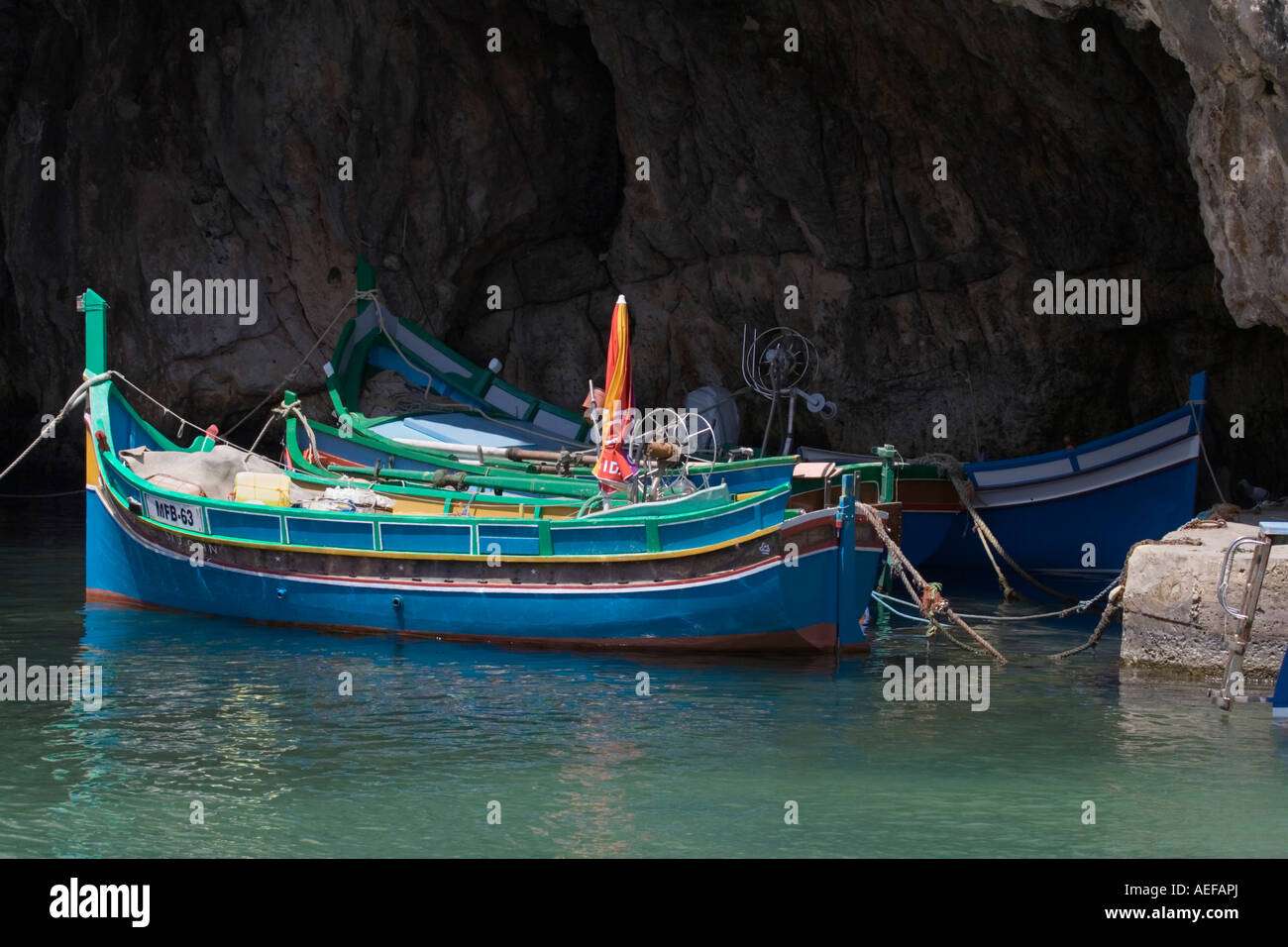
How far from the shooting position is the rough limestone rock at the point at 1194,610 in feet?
39.2

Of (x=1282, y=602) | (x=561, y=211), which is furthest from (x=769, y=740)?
(x=561, y=211)

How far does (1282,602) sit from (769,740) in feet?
13.2

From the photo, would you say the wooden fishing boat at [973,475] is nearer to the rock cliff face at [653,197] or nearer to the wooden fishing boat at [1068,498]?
the wooden fishing boat at [1068,498]

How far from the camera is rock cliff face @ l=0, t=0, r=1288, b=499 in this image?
797 inches

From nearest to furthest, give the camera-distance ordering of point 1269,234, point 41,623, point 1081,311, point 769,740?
point 769,740 → point 1269,234 → point 41,623 → point 1081,311

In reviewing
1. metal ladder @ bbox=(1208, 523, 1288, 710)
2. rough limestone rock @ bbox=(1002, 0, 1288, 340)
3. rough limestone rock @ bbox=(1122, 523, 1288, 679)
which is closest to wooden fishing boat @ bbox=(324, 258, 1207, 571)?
rough limestone rock @ bbox=(1122, 523, 1288, 679)

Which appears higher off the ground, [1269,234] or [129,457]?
[1269,234]

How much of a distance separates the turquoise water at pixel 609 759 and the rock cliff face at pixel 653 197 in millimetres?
7919

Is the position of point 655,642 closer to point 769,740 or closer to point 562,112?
point 769,740

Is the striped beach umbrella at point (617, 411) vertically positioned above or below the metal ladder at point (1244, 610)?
above

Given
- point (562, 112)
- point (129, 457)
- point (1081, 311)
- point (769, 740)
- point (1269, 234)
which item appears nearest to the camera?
point (769, 740)

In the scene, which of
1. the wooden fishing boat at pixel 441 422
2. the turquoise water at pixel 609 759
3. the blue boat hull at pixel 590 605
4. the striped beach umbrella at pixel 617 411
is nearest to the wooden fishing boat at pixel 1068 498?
the wooden fishing boat at pixel 441 422

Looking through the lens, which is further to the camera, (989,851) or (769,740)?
(769,740)

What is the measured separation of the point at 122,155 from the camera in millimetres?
26000
